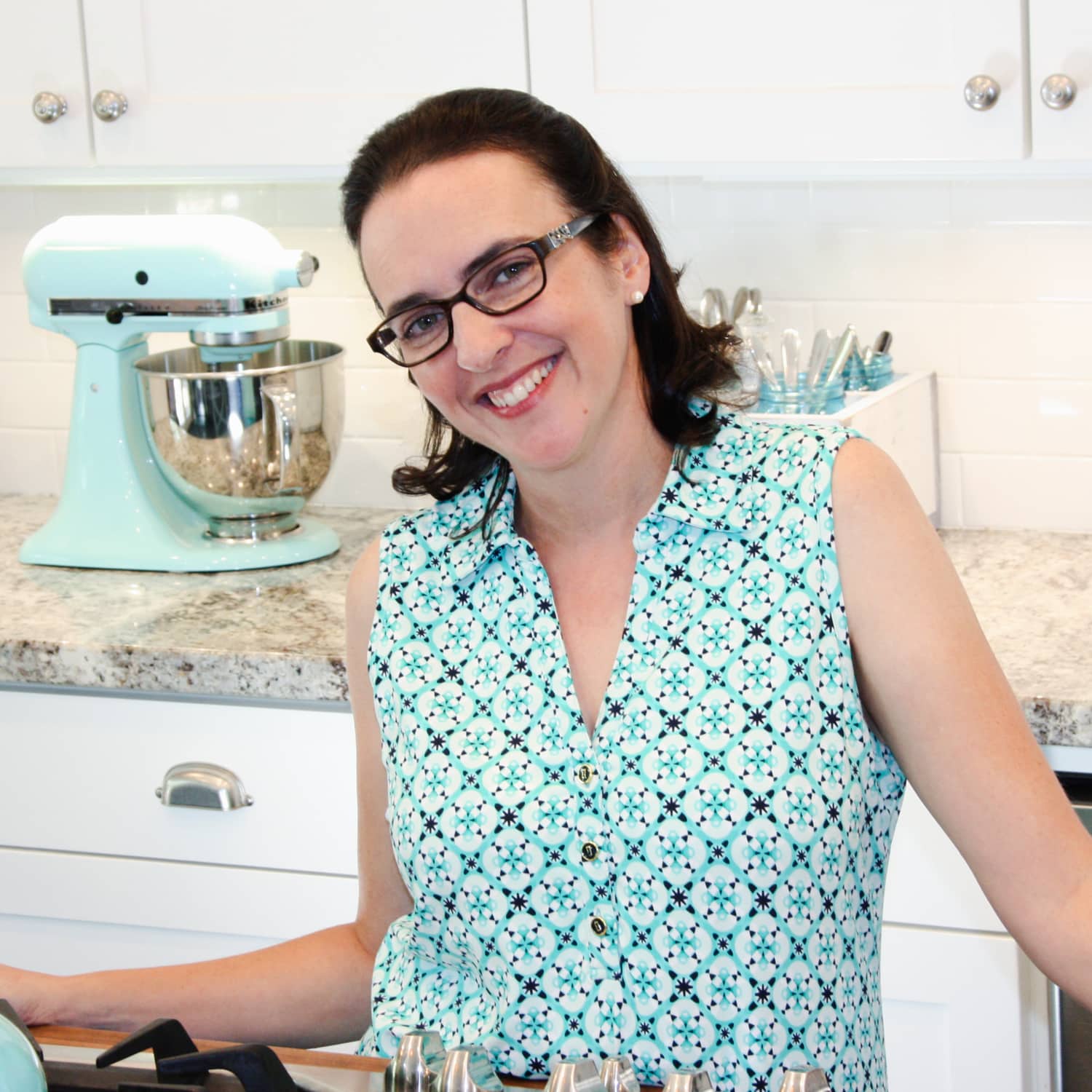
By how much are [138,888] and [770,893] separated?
1129 mm

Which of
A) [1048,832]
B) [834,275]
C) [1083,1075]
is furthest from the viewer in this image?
[834,275]

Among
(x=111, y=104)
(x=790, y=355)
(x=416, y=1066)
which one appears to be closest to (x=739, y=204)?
(x=790, y=355)

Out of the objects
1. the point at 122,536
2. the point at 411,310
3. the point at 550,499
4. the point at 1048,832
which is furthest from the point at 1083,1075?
the point at 122,536

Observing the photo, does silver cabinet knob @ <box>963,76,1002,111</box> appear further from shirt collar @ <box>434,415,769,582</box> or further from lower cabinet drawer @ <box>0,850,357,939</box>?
lower cabinet drawer @ <box>0,850,357,939</box>

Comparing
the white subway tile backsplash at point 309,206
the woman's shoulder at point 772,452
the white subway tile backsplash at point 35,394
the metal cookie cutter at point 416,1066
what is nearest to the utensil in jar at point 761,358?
the white subway tile backsplash at point 309,206

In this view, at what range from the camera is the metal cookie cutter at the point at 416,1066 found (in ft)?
2.87

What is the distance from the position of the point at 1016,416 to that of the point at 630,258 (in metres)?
1.12

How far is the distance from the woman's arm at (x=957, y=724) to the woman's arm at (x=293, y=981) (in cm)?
41

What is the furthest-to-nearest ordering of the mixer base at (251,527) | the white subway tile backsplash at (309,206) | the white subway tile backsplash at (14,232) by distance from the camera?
the white subway tile backsplash at (14,232) < the white subway tile backsplash at (309,206) < the mixer base at (251,527)

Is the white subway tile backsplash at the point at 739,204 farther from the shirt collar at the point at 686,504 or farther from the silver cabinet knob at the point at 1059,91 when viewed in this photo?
the shirt collar at the point at 686,504

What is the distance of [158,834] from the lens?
6.61 feet

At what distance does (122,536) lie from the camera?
2.29m

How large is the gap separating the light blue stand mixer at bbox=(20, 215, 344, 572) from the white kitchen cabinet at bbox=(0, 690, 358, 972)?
323 mm

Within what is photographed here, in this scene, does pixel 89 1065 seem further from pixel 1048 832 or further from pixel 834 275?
pixel 834 275
